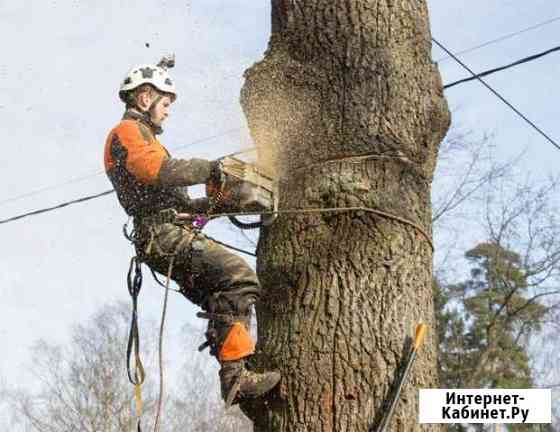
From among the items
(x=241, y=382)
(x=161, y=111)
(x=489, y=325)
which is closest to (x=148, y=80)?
(x=161, y=111)

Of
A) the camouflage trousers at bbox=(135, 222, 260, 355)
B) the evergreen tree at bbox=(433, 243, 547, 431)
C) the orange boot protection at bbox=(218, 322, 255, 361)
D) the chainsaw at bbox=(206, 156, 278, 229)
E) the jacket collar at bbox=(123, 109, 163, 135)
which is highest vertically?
the evergreen tree at bbox=(433, 243, 547, 431)

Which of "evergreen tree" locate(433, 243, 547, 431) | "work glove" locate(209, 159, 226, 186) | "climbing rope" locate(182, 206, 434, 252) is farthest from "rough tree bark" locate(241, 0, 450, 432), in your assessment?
"evergreen tree" locate(433, 243, 547, 431)

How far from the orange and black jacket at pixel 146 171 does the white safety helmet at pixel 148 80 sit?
0.16 meters

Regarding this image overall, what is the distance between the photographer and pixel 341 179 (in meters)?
4.02

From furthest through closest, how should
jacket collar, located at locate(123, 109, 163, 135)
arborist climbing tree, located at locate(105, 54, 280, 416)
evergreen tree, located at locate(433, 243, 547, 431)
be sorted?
evergreen tree, located at locate(433, 243, 547, 431)
jacket collar, located at locate(123, 109, 163, 135)
arborist climbing tree, located at locate(105, 54, 280, 416)

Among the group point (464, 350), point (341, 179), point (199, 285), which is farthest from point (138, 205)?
point (464, 350)

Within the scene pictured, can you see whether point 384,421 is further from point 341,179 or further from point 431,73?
point 431,73

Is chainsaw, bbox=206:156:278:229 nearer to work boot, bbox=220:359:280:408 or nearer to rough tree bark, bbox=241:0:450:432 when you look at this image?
rough tree bark, bbox=241:0:450:432

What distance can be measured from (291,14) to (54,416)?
82.9 feet

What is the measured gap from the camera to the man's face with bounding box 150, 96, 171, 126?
15.4ft

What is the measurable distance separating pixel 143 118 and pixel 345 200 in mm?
1277

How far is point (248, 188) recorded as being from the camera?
165 inches

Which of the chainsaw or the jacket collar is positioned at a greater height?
the jacket collar

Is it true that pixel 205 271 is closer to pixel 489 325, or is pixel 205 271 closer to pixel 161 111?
pixel 161 111
